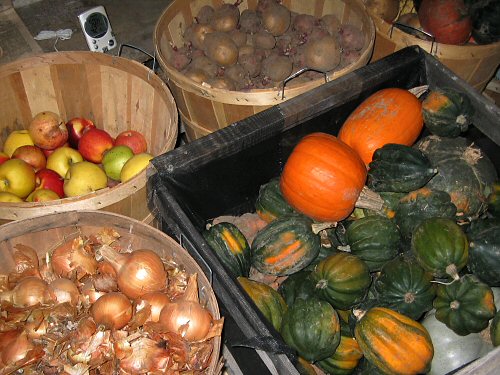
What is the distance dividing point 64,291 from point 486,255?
1.41 meters

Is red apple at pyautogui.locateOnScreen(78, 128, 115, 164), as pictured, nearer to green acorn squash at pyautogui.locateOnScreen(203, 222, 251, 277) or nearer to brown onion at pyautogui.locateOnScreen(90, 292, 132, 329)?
green acorn squash at pyautogui.locateOnScreen(203, 222, 251, 277)

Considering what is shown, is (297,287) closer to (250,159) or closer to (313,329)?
(313,329)

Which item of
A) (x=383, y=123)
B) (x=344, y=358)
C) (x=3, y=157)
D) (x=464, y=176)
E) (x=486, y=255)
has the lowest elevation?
(x=344, y=358)

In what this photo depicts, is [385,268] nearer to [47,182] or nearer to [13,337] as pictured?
[13,337]

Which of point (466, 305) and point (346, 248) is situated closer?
point (466, 305)

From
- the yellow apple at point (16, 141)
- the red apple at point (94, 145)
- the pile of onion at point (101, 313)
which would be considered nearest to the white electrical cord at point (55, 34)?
the yellow apple at point (16, 141)

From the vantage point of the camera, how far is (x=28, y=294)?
1512 millimetres

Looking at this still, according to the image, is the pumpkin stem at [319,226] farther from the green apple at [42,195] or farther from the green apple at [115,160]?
the green apple at [42,195]

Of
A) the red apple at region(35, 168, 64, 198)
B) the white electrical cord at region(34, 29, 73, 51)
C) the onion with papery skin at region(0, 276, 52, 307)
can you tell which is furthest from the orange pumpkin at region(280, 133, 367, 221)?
the white electrical cord at region(34, 29, 73, 51)

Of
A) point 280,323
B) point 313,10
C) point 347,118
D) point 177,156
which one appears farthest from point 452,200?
point 313,10

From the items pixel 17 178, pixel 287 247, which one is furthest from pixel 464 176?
pixel 17 178

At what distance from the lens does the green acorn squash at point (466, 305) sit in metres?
1.51

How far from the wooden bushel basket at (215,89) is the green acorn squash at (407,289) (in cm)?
88

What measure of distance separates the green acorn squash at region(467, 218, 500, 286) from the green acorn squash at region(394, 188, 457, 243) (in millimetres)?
139
